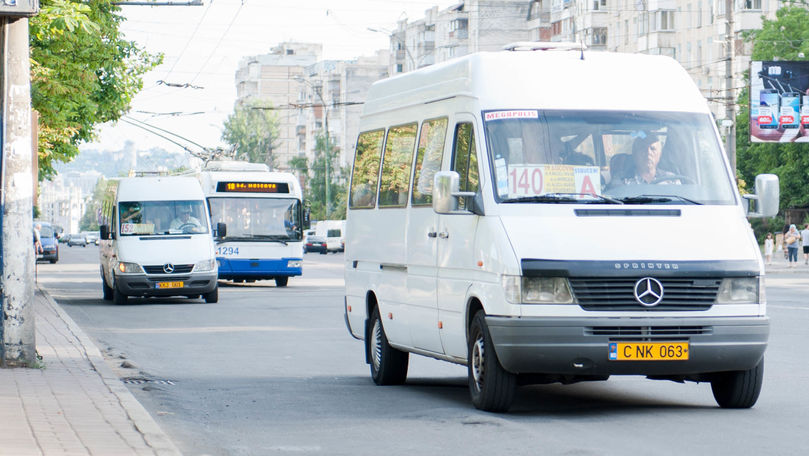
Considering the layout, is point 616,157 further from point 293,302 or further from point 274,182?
point 274,182

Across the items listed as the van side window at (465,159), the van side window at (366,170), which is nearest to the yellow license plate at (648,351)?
the van side window at (465,159)

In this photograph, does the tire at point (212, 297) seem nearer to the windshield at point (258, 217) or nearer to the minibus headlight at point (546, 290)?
the windshield at point (258, 217)

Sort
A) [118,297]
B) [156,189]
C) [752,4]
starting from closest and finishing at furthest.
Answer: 1. [118,297]
2. [156,189]
3. [752,4]

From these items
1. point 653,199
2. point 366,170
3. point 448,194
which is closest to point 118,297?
point 366,170

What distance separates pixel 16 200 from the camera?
13.5 m

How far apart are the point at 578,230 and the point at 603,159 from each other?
29.9 inches

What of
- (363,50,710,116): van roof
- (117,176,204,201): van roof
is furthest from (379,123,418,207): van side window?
(117,176,204,201): van roof

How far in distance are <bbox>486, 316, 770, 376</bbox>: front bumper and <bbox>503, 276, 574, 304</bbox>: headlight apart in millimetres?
135

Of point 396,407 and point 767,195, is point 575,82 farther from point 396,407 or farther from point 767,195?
point 396,407

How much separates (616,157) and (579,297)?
125cm

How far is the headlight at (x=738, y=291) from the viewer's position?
10.2 metres

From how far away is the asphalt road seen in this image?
9109mm

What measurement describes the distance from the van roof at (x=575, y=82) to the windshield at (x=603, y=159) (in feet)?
0.31

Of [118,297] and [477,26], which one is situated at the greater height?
[477,26]
